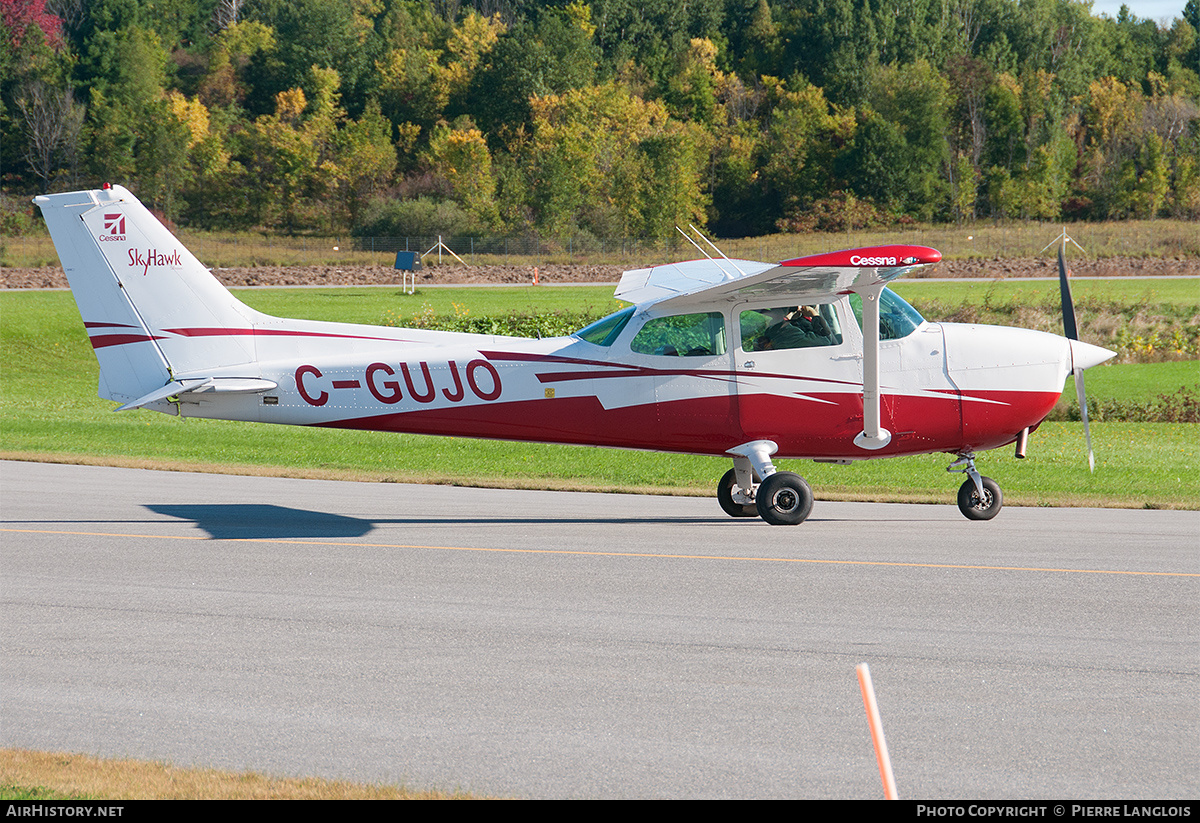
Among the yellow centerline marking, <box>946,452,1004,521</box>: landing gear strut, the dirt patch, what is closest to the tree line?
the dirt patch

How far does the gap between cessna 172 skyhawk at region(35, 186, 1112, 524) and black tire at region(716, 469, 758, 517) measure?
0.83 m

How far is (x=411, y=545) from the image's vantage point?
1151cm

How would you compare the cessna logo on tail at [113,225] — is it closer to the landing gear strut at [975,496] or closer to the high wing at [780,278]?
the high wing at [780,278]

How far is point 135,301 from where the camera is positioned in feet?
40.7

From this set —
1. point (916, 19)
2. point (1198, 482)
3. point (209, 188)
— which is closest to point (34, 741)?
point (1198, 482)

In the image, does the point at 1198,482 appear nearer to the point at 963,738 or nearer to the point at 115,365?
the point at 963,738

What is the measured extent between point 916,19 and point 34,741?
115 meters

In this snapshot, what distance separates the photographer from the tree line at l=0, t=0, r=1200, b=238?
Result: 8925cm

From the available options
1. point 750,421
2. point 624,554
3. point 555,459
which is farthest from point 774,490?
point 555,459

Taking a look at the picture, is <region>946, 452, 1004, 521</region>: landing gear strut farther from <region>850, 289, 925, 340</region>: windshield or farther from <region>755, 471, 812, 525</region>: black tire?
<region>755, 471, 812, 525</region>: black tire

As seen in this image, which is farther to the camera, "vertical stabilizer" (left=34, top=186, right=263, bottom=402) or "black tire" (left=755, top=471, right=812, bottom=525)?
"vertical stabilizer" (left=34, top=186, right=263, bottom=402)

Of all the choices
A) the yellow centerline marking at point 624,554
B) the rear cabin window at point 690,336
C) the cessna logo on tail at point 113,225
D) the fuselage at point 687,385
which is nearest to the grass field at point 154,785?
the yellow centerline marking at point 624,554

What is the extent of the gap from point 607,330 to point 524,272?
51.7 metres

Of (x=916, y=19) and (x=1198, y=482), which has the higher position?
(x=916, y=19)
